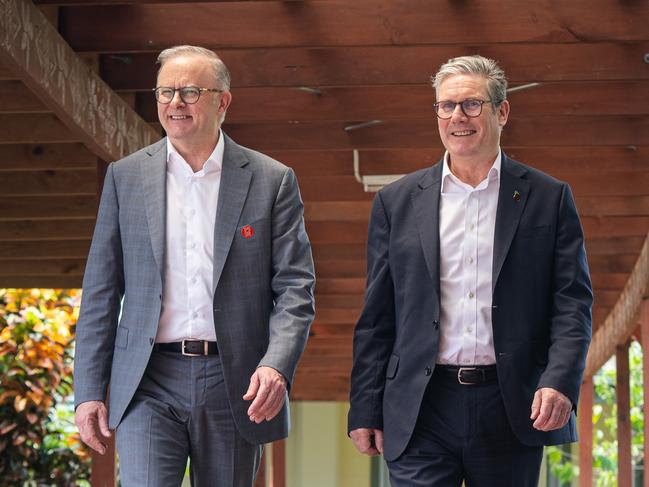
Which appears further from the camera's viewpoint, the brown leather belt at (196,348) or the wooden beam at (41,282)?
the wooden beam at (41,282)

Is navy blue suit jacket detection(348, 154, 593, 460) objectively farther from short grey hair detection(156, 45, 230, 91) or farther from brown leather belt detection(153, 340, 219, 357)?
short grey hair detection(156, 45, 230, 91)

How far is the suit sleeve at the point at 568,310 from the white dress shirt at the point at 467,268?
170 mm

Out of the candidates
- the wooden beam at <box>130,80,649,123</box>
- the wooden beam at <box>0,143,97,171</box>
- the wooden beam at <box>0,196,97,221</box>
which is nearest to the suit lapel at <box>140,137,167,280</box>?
the wooden beam at <box>130,80,649,123</box>

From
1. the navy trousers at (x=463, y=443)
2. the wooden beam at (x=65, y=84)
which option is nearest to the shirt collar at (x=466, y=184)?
the navy trousers at (x=463, y=443)

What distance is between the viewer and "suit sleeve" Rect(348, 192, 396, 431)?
12.3ft

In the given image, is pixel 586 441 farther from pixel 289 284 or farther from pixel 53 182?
pixel 289 284

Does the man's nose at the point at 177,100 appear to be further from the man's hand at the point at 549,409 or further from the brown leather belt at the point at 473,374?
the man's hand at the point at 549,409

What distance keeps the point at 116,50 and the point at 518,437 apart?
3.34m

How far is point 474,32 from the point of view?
247 inches

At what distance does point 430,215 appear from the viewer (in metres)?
3.75

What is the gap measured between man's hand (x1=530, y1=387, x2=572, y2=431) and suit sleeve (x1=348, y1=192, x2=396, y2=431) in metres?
0.44

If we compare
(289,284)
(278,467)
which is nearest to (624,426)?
(278,467)

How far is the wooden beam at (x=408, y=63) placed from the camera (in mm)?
6777

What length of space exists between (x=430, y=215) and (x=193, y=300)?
683 mm
